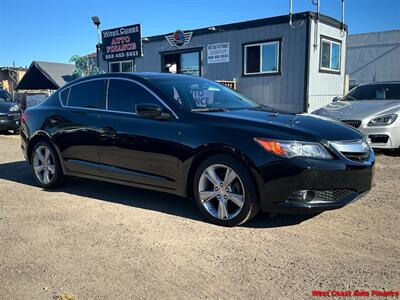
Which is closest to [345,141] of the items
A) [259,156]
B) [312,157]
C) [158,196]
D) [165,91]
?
[312,157]

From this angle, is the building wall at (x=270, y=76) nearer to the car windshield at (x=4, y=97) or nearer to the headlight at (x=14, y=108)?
the headlight at (x=14, y=108)

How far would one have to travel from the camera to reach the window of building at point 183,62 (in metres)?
15.8

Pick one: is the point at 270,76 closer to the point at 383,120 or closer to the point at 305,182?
the point at 383,120

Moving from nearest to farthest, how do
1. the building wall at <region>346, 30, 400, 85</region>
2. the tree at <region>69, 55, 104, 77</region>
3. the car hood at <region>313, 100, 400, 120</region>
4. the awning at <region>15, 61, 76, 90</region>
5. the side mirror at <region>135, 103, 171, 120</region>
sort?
the side mirror at <region>135, 103, 171, 120</region> < the car hood at <region>313, 100, 400, 120</region> < the awning at <region>15, 61, 76, 90</region> < the tree at <region>69, 55, 104, 77</region> < the building wall at <region>346, 30, 400, 85</region>

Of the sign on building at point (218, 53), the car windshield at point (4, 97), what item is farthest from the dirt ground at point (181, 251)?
the car windshield at point (4, 97)

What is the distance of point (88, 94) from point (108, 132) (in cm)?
82

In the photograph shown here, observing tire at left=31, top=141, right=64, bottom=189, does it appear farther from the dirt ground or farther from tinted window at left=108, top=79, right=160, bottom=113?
tinted window at left=108, top=79, right=160, bottom=113

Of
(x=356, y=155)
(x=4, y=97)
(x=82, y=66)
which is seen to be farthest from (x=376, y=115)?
(x=82, y=66)

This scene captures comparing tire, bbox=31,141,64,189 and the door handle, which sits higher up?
the door handle

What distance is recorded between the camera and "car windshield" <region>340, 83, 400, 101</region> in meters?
8.73

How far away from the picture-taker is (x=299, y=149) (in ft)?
12.5

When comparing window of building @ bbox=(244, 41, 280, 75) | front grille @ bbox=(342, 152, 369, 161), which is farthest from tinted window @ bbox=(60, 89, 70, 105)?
window of building @ bbox=(244, 41, 280, 75)

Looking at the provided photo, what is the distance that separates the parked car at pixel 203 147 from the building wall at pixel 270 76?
8018mm

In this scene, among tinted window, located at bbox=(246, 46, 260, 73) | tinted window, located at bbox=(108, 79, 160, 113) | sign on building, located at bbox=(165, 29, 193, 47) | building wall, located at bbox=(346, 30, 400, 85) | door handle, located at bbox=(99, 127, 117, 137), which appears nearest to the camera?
tinted window, located at bbox=(108, 79, 160, 113)
